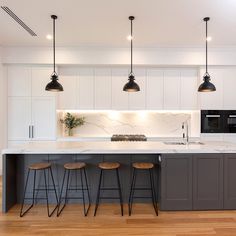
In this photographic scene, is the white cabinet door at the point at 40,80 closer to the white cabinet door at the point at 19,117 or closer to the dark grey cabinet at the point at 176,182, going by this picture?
the white cabinet door at the point at 19,117

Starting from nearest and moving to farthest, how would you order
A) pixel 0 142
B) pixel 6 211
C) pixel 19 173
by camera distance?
pixel 6 211, pixel 19 173, pixel 0 142

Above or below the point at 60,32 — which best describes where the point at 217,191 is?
below

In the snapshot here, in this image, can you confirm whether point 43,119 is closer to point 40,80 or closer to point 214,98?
point 40,80

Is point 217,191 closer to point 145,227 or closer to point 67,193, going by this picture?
point 145,227

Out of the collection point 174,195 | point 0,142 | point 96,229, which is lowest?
point 96,229

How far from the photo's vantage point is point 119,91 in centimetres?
496

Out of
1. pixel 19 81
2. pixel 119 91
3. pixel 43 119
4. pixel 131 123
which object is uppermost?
pixel 19 81

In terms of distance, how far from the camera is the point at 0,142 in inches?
183

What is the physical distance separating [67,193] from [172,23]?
3384mm

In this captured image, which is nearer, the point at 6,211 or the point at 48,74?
the point at 6,211

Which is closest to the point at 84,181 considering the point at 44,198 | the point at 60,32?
the point at 44,198

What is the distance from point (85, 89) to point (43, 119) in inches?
48.6

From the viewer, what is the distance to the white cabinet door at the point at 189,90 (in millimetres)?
4949

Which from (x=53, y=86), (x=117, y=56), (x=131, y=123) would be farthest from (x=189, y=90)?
(x=53, y=86)
